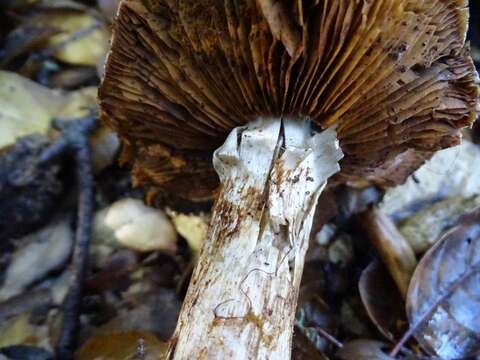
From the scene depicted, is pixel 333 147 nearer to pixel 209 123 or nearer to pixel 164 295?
pixel 209 123

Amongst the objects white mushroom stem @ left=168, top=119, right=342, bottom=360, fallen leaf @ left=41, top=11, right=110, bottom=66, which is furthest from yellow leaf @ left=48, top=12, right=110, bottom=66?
white mushroom stem @ left=168, top=119, right=342, bottom=360

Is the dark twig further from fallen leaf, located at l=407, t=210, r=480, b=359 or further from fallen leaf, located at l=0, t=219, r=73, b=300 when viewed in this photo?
fallen leaf, located at l=407, t=210, r=480, b=359

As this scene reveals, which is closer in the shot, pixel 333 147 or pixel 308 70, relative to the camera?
pixel 308 70

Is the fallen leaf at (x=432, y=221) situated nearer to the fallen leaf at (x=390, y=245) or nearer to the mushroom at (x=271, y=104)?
the fallen leaf at (x=390, y=245)

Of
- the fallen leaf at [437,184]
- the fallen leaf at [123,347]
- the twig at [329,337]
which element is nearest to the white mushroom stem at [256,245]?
the fallen leaf at [123,347]

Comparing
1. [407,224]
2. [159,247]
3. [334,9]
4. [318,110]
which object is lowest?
[159,247]

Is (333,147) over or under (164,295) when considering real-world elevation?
Answer: over

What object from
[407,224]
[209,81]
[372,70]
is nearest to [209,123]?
[209,81]

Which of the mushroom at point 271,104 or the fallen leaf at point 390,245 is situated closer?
the mushroom at point 271,104
